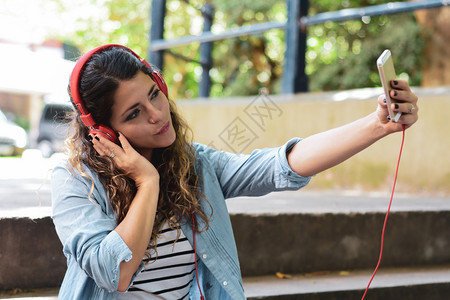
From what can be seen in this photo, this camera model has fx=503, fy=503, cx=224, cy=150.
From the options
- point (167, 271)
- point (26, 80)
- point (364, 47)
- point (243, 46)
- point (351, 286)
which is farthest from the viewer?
point (26, 80)

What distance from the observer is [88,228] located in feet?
5.03

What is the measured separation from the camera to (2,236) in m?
2.19

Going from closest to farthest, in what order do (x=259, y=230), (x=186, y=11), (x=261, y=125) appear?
(x=259, y=230)
(x=261, y=125)
(x=186, y=11)

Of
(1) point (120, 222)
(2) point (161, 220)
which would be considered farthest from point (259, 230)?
(1) point (120, 222)

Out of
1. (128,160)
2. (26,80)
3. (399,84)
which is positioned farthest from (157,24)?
(26,80)

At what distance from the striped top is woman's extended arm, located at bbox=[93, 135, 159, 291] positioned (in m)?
0.17

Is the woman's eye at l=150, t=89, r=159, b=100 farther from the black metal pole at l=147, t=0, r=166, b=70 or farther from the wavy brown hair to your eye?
the black metal pole at l=147, t=0, r=166, b=70

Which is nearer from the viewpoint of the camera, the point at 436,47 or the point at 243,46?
the point at 436,47

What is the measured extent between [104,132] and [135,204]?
0.30m

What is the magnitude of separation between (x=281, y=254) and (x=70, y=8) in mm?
14741

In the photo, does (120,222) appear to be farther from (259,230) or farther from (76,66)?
(259,230)

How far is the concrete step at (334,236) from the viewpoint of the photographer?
2598mm

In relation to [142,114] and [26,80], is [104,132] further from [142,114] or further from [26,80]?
[26,80]

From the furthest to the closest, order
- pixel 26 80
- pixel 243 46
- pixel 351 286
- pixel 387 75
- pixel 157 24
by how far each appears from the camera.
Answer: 1. pixel 26 80
2. pixel 243 46
3. pixel 157 24
4. pixel 351 286
5. pixel 387 75
